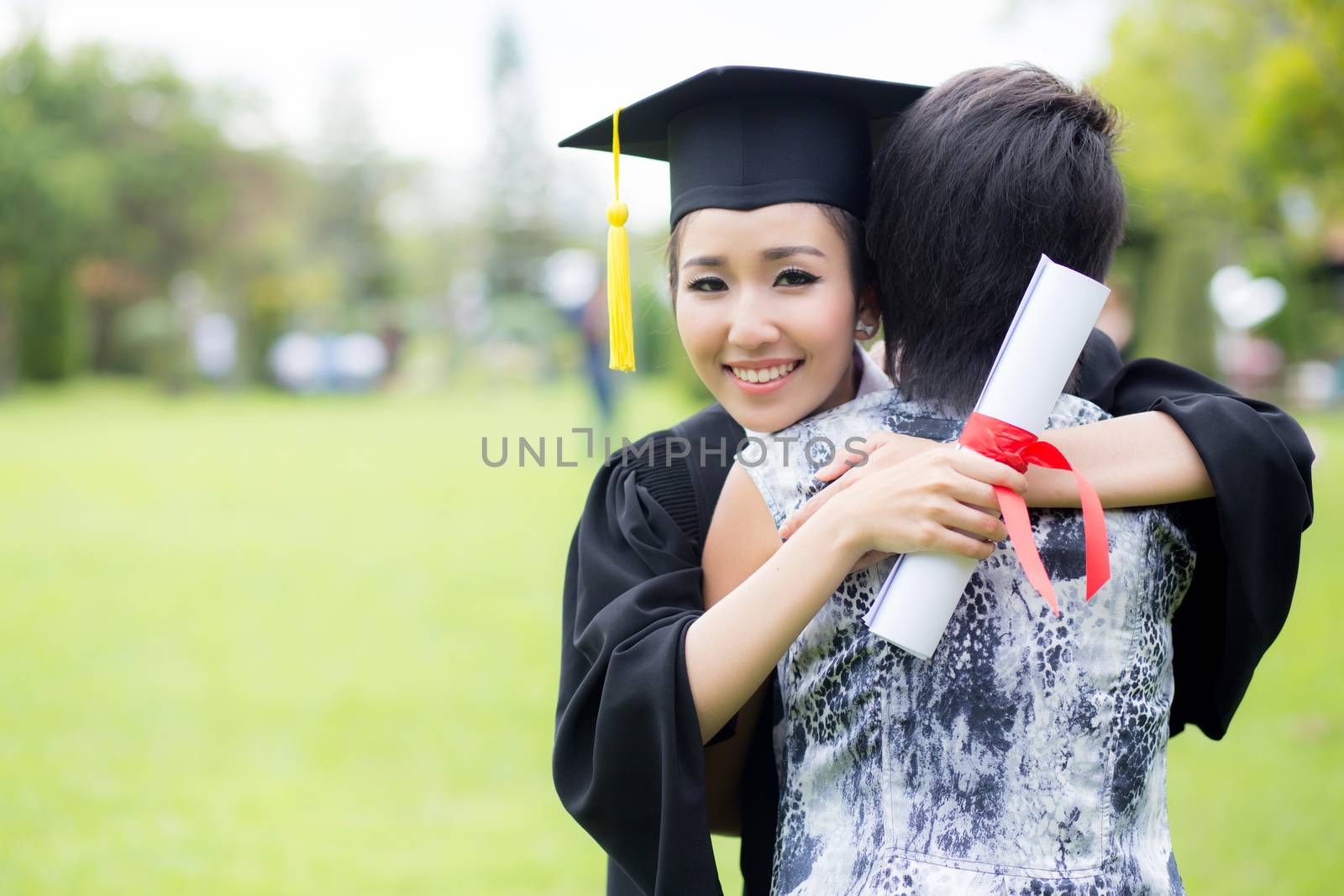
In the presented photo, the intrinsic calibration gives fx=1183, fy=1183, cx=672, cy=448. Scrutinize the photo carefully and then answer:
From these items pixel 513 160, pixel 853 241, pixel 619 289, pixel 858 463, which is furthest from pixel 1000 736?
pixel 513 160

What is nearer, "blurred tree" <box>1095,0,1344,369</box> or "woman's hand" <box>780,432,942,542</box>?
"woman's hand" <box>780,432,942,542</box>

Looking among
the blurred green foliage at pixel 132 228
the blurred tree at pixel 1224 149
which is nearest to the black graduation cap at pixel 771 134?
the blurred tree at pixel 1224 149

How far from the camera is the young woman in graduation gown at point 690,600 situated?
1325mm

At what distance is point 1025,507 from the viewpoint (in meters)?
1.20

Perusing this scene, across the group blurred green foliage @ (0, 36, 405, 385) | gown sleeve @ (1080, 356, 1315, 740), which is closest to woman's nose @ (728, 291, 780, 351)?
gown sleeve @ (1080, 356, 1315, 740)

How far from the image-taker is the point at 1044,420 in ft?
4.04

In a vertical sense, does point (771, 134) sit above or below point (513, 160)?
above

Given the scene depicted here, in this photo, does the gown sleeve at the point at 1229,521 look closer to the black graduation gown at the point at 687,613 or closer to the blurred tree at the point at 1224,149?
the black graduation gown at the point at 687,613

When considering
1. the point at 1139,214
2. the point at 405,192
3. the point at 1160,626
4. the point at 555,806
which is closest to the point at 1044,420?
the point at 1160,626

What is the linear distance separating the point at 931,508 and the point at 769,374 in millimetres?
354

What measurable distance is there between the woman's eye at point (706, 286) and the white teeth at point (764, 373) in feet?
0.34

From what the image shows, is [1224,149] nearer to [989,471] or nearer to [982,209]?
[982,209]

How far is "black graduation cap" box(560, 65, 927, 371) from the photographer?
149 centimetres

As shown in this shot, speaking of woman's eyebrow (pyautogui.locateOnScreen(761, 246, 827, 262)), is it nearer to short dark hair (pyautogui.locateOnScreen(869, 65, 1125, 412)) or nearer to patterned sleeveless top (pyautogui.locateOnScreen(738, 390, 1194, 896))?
short dark hair (pyautogui.locateOnScreen(869, 65, 1125, 412))
